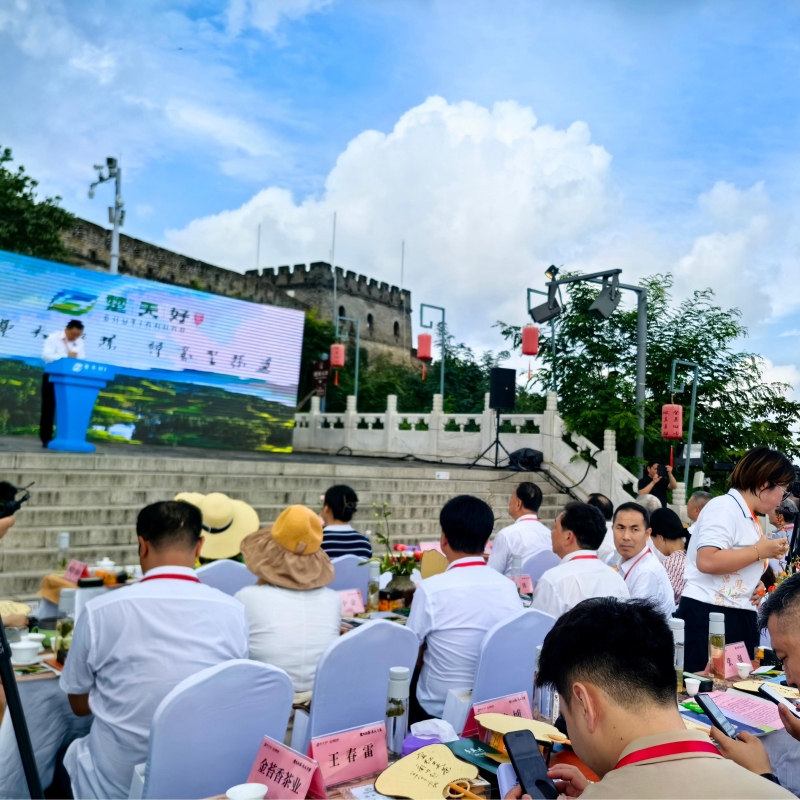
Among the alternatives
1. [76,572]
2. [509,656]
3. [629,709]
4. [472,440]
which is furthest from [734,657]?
[472,440]

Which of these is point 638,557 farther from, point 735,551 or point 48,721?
point 48,721

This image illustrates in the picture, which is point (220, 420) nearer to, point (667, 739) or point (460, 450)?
point (460, 450)

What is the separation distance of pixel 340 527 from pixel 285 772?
3.24 m

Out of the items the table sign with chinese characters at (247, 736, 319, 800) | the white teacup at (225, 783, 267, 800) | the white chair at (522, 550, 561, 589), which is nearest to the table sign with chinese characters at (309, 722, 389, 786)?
the table sign with chinese characters at (247, 736, 319, 800)

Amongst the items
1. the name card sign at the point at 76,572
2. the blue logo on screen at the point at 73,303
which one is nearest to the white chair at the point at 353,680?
the name card sign at the point at 76,572

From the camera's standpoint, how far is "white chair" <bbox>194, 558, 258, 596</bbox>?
14.2 ft

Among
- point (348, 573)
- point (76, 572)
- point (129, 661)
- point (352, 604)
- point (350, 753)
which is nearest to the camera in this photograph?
point (350, 753)

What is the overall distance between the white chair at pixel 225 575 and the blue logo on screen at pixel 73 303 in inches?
406

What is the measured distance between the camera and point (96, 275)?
43.8 feet

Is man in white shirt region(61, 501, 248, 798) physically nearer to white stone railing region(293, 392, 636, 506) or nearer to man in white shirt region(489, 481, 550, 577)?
man in white shirt region(489, 481, 550, 577)

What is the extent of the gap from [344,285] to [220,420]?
67.3 feet

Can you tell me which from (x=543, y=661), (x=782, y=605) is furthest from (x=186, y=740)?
(x=782, y=605)

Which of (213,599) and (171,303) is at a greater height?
(171,303)

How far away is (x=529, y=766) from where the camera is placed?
1573 millimetres
